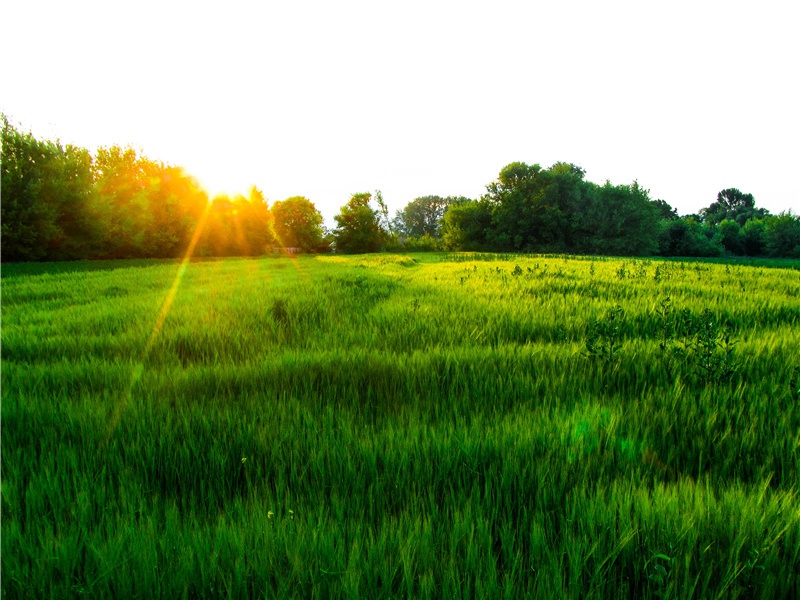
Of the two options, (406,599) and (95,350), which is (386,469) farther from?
(95,350)

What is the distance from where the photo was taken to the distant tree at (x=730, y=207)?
111 metres

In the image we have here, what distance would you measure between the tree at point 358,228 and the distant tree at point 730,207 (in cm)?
11248

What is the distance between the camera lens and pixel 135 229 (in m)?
33.7

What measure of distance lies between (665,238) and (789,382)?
247ft

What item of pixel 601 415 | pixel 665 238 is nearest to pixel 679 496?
pixel 601 415

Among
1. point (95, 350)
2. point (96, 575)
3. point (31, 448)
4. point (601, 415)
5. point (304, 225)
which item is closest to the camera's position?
point (96, 575)

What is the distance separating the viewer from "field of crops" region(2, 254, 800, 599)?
1.15 meters

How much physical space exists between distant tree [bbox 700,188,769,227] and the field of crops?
471ft

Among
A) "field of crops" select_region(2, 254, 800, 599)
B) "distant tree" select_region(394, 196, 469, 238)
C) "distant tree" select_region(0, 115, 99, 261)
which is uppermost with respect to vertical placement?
"distant tree" select_region(394, 196, 469, 238)

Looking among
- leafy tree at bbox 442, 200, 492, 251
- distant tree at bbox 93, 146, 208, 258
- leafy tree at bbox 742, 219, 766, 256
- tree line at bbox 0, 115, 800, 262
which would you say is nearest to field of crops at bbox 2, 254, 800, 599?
tree line at bbox 0, 115, 800, 262

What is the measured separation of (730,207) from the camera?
120 metres

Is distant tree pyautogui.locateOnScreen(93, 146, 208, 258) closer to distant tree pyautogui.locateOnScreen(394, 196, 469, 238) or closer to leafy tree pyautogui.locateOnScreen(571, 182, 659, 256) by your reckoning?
leafy tree pyautogui.locateOnScreen(571, 182, 659, 256)

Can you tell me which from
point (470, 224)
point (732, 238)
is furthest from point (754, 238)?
point (470, 224)

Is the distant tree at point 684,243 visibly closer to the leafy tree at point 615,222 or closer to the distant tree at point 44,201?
the leafy tree at point 615,222
